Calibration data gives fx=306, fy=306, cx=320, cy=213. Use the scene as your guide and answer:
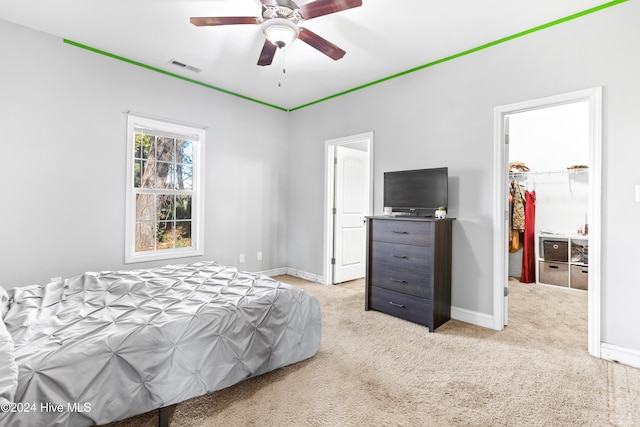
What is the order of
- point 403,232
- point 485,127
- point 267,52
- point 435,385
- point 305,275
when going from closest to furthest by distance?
point 435,385
point 267,52
point 485,127
point 403,232
point 305,275

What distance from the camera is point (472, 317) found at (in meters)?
3.05

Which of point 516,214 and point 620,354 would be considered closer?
point 620,354

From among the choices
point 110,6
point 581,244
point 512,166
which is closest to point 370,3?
point 110,6

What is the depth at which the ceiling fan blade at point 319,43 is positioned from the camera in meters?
2.30

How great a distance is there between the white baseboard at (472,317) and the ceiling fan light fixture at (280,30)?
2952 mm

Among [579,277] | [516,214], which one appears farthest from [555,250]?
[516,214]

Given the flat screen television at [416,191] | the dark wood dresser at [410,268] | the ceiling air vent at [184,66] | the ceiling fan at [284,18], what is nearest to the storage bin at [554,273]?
the dark wood dresser at [410,268]

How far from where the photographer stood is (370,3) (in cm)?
239

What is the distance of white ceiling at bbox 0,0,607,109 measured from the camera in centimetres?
245

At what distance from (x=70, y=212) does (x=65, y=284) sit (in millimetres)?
1233

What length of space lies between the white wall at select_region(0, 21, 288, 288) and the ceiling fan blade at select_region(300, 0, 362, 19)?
241cm

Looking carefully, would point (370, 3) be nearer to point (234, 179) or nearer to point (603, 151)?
point (603, 151)

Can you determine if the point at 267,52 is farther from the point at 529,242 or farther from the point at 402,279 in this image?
the point at 529,242

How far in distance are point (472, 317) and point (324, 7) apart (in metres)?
3.00
